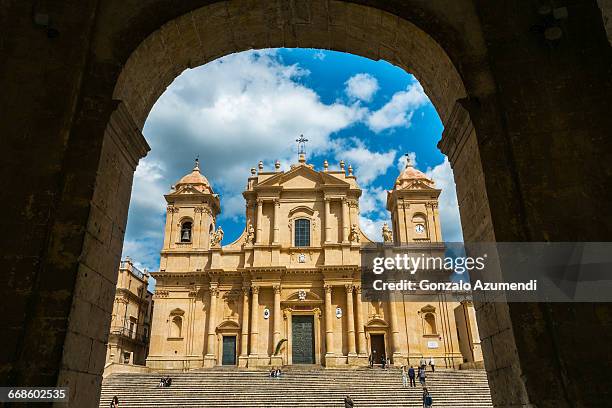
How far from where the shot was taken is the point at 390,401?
17812mm

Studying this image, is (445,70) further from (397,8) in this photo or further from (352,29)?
(352,29)

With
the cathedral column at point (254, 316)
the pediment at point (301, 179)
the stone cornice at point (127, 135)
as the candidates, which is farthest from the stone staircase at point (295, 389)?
the stone cornice at point (127, 135)

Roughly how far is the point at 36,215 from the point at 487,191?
438 centimetres

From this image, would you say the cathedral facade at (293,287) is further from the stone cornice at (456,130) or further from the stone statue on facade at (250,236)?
the stone cornice at (456,130)

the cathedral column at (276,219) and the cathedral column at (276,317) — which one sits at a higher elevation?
the cathedral column at (276,219)

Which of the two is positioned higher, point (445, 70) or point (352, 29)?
point (352, 29)

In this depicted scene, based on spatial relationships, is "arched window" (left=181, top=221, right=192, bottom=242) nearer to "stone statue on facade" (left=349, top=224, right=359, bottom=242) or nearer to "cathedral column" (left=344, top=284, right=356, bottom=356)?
"stone statue on facade" (left=349, top=224, right=359, bottom=242)

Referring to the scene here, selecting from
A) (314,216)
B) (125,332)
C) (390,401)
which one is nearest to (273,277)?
(314,216)

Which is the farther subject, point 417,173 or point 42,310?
point 417,173

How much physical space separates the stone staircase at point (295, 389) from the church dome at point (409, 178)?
1326cm

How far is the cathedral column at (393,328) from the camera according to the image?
26234mm

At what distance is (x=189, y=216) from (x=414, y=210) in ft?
50.3

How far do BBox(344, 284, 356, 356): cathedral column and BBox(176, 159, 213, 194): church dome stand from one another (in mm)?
12460

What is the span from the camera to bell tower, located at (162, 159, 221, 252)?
30359 mm
